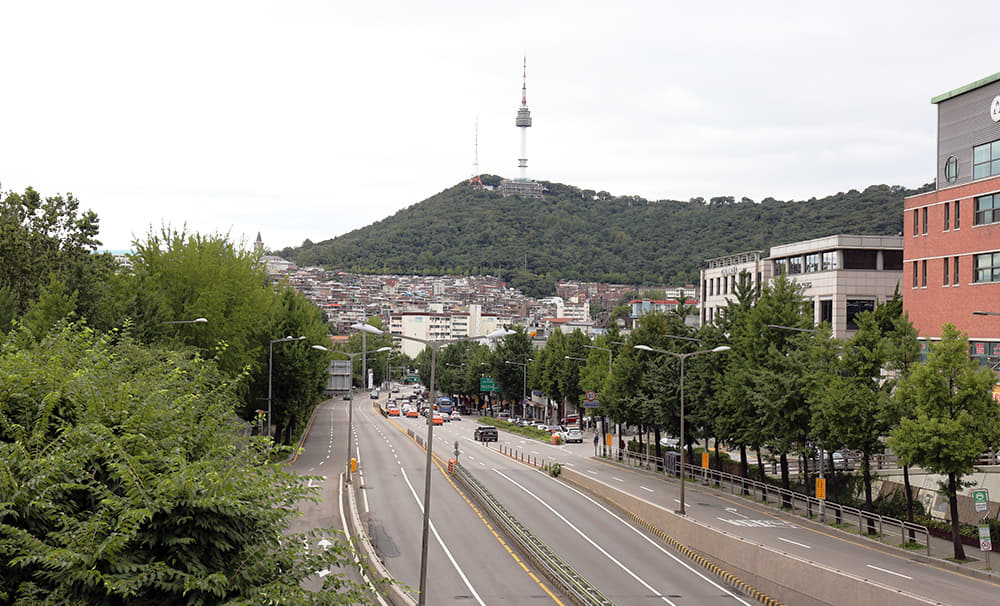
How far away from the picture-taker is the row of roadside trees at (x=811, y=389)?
3119 cm

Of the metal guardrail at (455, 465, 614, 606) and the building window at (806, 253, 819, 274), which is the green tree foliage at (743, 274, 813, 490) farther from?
the building window at (806, 253, 819, 274)

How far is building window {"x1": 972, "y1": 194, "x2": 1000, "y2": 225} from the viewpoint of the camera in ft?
150

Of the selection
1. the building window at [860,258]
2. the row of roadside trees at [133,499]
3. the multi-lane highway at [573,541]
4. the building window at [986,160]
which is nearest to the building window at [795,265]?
the building window at [860,258]

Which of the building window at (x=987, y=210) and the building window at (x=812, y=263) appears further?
the building window at (x=812, y=263)

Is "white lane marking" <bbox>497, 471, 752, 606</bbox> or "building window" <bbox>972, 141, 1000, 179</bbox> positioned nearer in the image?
"white lane marking" <bbox>497, 471, 752, 606</bbox>

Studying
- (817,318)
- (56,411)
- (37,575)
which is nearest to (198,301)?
(56,411)

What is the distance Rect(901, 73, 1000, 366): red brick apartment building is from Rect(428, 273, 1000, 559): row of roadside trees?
313 centimetres

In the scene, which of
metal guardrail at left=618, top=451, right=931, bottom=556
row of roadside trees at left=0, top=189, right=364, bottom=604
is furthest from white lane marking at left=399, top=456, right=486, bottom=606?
metal guardrail at left=618, top=451, right=931, bottom=556

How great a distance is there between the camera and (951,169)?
49.7m

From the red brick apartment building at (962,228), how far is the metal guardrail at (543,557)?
26356mm

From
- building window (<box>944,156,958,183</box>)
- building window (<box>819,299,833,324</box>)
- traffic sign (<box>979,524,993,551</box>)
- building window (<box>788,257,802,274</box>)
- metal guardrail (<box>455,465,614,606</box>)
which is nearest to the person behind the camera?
metal guardrail (<box>455,465,614,606</box>)

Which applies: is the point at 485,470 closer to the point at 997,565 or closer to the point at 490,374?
the point at 997,565

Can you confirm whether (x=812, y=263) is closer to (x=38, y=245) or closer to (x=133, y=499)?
(x=38, y=245)

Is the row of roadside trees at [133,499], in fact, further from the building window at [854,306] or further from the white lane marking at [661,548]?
the building window at [854,306]
